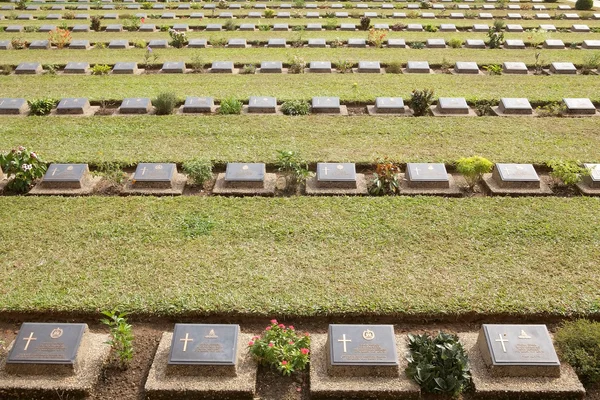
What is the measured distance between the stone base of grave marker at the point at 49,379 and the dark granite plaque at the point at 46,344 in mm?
85

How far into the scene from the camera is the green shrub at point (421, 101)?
13.7m

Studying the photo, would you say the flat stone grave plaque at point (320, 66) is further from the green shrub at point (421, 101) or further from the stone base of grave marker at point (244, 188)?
the stone base of grave marker at point (244, 188)

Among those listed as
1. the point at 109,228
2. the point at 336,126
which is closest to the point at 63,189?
the point at 109,228

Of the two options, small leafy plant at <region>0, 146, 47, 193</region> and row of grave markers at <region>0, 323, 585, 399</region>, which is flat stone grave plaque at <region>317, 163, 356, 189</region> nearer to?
row of grave markers at <region>0, 323, 585, 399</region>

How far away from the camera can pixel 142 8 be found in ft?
93.7

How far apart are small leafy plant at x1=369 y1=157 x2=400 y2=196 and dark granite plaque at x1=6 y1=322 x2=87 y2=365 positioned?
600 centimetres

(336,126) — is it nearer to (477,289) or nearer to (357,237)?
(357,237)

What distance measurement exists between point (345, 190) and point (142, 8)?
23325 mm

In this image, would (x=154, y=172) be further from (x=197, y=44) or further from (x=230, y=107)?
(x=197, y=44)

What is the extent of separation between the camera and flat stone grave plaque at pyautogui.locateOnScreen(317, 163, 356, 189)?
10320mm

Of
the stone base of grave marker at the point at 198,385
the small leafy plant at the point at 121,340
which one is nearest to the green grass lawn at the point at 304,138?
the small leafy plant at the point at 121,340

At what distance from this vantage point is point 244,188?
10375 mm

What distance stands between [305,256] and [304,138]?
473cm

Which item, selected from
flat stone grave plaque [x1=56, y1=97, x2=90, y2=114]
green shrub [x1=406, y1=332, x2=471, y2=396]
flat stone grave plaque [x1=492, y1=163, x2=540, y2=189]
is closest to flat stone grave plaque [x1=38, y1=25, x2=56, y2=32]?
flat stone grave plaque [x1=56, y1=97, x2=90, y2=114]
